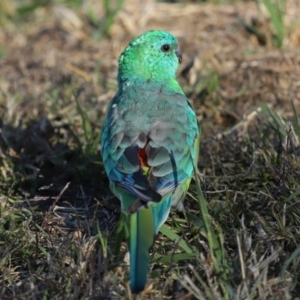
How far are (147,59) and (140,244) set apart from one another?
146cm

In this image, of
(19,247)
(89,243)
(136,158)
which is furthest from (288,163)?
(19,247)

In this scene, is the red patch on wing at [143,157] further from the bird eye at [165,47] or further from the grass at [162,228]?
the bird eye at [165,47]

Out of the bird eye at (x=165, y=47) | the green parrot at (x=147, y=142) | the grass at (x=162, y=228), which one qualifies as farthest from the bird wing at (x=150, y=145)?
the bird eye at (x=165, y=47)

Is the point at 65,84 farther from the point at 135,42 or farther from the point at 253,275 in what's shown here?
the point at 253,275

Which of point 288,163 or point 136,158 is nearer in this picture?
point 136,158

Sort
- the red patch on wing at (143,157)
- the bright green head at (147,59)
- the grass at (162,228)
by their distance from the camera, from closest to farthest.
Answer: the grass at (162,228) → the red patch on wing at (143,157) → the bright green head at (147,59)

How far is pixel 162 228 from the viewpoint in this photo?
126 inches

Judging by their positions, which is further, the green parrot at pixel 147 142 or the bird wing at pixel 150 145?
the bird wing at pixel 150 145

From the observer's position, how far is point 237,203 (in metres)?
3.48

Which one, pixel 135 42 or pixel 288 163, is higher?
pixel 135 42

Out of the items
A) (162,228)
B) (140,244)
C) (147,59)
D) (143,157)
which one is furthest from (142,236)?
(147,59)

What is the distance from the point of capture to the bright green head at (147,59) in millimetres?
3973

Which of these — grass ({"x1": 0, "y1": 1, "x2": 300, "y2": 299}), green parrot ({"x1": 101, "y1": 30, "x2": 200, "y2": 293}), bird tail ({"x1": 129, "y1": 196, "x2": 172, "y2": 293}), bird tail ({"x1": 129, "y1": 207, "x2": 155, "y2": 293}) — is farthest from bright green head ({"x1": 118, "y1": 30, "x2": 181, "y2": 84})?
bird tail ({"x1": 129, "y1": 207, "x2": 155, "y2": 293})

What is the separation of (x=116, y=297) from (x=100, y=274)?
19cm
